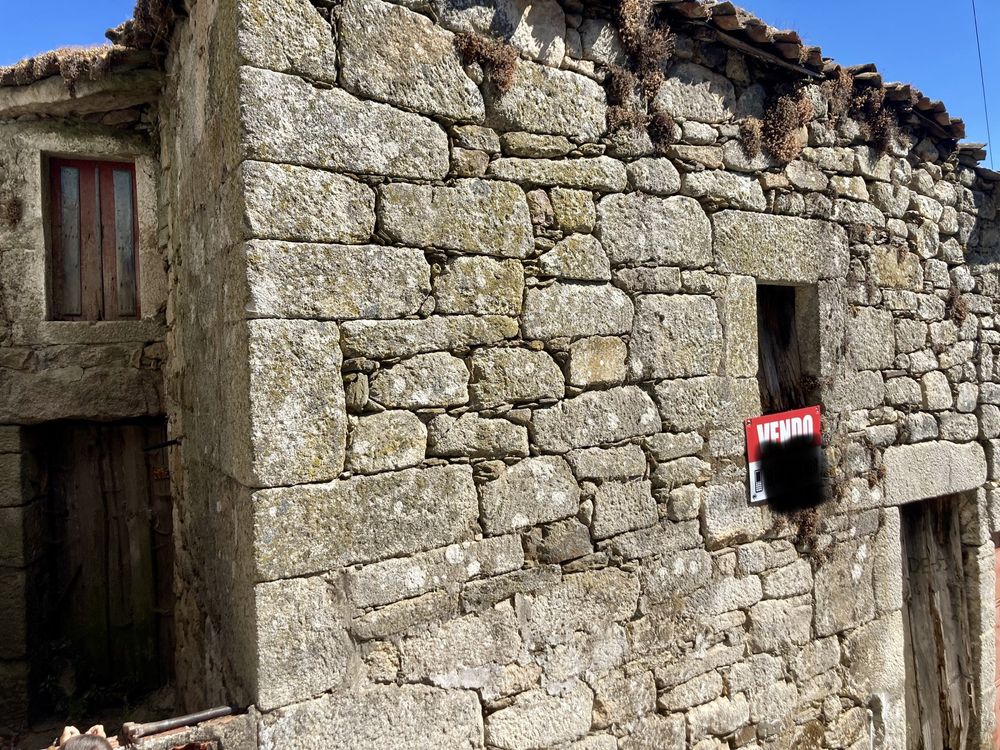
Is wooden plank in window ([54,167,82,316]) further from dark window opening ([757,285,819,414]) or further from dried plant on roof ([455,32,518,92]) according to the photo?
dark window opening ([757,285,819,414])

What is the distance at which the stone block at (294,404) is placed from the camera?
207cm

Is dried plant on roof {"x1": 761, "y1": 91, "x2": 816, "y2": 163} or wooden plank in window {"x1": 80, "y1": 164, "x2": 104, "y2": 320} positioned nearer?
dried plant on roof {"x1": 761, "y1": 91, "x2": 816, "y2": 163}

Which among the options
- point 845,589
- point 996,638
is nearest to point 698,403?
point 845,589

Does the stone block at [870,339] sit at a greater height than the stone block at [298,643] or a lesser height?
greater

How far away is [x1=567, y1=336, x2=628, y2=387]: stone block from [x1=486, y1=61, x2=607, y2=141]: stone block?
2.60 feet

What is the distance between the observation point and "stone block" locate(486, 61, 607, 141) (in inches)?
100

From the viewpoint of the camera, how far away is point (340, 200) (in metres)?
2.21

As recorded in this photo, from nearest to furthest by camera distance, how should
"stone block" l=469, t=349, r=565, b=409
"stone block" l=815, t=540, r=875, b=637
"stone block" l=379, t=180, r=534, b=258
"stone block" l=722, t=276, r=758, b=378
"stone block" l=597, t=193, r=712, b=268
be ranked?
"stone block" l=379, t=180, r=534, b=258, "stone block" l=469, t=349, r=565, b=409, "stone block" l=597, t=193, r=712, b=268, "stone block" l=722, t=276, r=758, b=378, "stone block" l=815, t=540, r=875, b=637

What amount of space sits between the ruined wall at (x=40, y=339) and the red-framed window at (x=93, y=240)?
111 mm

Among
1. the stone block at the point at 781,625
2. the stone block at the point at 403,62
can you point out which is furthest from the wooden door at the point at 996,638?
the stone block at the point at 403,62

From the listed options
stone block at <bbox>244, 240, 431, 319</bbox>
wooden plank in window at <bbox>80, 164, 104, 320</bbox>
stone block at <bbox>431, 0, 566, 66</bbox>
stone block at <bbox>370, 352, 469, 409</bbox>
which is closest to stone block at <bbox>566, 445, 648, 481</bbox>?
stone block at <bbox>370, 352, 469, 409</bbox>

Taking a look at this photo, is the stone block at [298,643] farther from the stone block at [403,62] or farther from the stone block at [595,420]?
the stone block at [403,62]

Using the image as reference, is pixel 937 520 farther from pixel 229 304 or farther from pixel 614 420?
pixel 229 304

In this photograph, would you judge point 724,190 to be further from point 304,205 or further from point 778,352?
point 304,205
